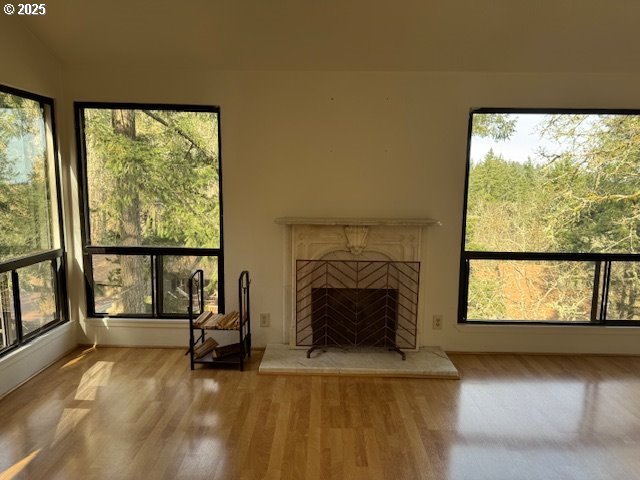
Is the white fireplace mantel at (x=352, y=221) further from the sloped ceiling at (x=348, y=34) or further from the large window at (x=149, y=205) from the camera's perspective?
the sloped ceiling at (x=348, y=34)

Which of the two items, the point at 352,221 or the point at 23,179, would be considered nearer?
the point at 23,179

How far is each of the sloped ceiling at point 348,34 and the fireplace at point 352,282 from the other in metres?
1.31

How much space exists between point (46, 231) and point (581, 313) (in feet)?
14.6

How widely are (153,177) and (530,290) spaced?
332cm

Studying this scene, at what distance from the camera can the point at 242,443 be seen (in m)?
2.29

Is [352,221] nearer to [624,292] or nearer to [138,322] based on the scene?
[138,322]

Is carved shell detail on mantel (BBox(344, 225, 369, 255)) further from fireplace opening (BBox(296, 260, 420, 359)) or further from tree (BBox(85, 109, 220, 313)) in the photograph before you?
tree (BBox(85, 109, 220, 313))

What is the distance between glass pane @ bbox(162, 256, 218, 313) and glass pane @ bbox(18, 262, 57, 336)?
85 cm

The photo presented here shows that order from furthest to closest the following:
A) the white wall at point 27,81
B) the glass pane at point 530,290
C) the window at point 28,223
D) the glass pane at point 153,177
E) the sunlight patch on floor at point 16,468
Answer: the glass pane at point 530,290 < the glass pane at point 153,177 < the window at point 28,223 < the white wall at point 27,81 < the sunlight patch on floor at point 16,468

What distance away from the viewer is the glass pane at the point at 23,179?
284cm

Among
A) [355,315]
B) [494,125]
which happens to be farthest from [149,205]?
[494,125]

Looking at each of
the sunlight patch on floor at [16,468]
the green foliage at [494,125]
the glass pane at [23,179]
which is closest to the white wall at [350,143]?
the green foliage at [494,125]

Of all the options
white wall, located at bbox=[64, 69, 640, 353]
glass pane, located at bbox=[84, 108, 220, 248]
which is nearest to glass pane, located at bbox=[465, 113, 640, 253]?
white wall, located at bbox=[64, 69, 640, 353]
